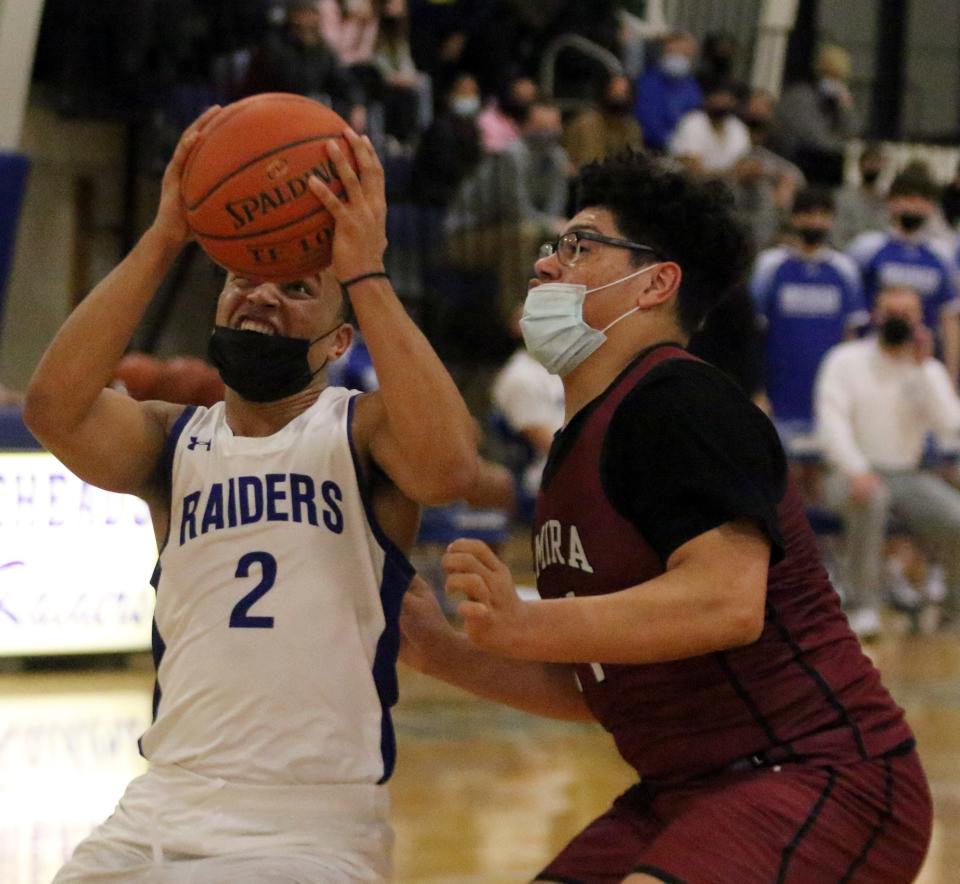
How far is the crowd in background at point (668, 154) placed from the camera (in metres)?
8.83

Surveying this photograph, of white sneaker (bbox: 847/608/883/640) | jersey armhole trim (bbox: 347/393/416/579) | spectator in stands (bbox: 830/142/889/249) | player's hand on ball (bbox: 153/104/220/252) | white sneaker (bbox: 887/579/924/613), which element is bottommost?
white sneaker (bbox: 887/579/924/613)

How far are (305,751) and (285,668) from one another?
13cm

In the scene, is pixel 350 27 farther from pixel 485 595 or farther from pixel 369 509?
pixel 485 595

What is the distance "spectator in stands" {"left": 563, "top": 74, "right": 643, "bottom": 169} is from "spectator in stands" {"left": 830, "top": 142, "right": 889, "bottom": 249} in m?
1.99

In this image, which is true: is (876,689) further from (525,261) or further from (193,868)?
(525,261)

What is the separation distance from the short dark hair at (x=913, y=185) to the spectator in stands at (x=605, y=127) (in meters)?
2.23

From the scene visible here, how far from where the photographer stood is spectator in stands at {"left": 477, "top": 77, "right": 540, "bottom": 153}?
12023mm

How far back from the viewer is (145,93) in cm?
1088

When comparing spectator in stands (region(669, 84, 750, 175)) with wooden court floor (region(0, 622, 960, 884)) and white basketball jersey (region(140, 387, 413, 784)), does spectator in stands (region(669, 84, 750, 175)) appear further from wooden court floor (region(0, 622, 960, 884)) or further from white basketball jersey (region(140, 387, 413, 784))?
white basketball jersey (region(140, 387, 413, 784))

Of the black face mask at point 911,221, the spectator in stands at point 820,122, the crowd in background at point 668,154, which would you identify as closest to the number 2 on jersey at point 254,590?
the crowd in background at point 668,154

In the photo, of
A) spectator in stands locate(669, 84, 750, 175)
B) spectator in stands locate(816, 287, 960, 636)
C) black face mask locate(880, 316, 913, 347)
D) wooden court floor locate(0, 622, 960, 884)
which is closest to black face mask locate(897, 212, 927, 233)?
spectator in stands locate(816, 287, 960, 636)

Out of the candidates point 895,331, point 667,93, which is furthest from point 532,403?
point 667,93

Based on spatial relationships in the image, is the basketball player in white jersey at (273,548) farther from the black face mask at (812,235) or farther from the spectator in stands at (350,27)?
the spectator in stands at (350,27)

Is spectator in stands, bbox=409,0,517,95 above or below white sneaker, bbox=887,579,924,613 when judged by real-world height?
above
